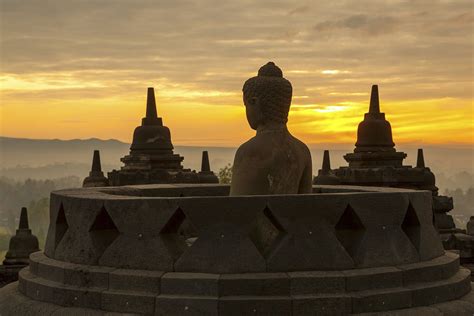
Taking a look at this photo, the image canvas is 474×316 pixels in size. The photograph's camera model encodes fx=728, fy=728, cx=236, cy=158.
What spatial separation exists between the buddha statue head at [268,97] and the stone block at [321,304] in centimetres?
235

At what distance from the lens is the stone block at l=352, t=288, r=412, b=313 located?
20.1ft

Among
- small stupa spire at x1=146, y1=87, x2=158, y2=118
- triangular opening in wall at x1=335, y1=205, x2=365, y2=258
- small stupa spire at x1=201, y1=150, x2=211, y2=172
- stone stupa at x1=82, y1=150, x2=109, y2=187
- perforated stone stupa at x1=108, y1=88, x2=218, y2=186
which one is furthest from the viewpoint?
small stupa spire at x1=201, y1=150, x2=211, y2=172

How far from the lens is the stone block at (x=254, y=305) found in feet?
19.5

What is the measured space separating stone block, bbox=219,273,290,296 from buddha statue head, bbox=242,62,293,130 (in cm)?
222

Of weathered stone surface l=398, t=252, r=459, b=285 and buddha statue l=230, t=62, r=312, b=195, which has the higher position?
buddha statue l=230, t=62, r=312, b=195

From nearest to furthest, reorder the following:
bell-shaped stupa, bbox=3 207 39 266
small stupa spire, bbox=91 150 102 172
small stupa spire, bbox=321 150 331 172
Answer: bell-shaped stupa, bbox=3 207 39 266, small stupa spire, bbox=321 150 331 172, small stupa spire, bbox=91 150 102 172

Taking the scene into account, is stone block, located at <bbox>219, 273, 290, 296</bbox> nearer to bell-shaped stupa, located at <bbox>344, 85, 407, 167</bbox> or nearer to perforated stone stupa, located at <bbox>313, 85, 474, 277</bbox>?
perforated stone stupa, located at <bbox>313, 85, 474, 277</bbox>

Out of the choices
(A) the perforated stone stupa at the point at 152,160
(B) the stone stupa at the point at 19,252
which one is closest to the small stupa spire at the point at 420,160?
(A) the perforated stone stupa at the point at 152,160

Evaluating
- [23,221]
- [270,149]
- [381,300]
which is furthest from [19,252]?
[381,300]

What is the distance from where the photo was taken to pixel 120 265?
21.1 ft

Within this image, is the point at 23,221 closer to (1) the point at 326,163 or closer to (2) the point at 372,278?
(1) the point at 326,163

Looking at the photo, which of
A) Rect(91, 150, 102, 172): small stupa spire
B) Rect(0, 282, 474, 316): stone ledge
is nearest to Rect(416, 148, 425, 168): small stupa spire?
Rect(91, 150, 102, 172): small stupa spire

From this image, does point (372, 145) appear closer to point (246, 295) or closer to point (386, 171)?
point (386, 171)

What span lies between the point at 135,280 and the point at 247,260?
3.20ft
